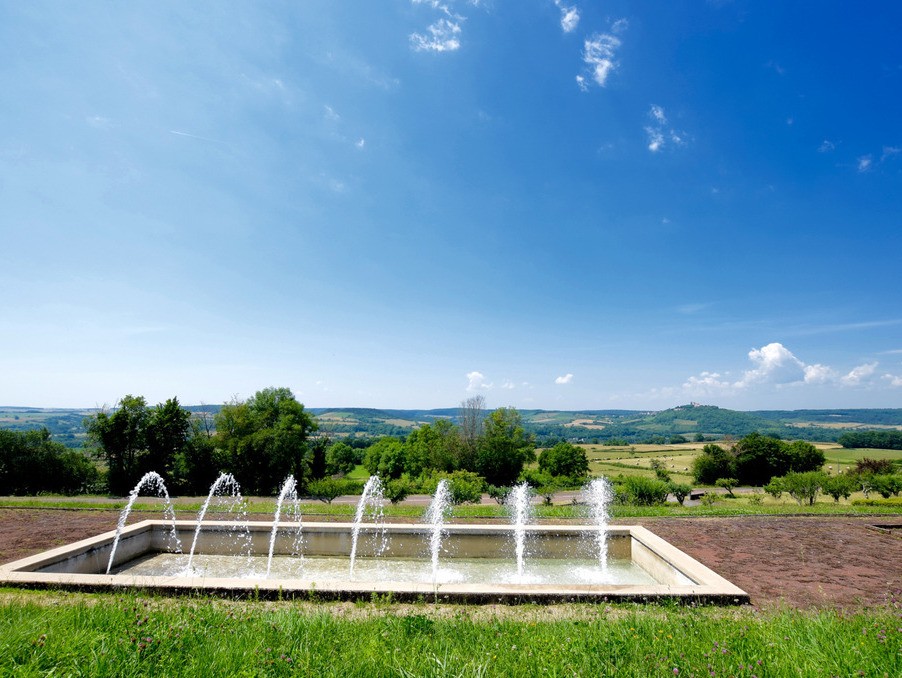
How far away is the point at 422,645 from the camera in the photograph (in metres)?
4.11

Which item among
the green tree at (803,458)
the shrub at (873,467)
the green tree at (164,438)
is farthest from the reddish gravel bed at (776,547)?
the green tree at (803,458)

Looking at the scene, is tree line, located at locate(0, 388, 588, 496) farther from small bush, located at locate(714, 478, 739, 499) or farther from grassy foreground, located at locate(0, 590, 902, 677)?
grassy foreground, located at locate(0, 590, 902, 677)

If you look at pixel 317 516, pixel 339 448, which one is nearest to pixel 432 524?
pixel 317 516

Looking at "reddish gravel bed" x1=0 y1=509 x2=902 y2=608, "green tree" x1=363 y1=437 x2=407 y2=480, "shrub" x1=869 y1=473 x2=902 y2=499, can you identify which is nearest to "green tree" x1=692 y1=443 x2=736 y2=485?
"shrub" x1=869 y1=473 x2=902 y2=499

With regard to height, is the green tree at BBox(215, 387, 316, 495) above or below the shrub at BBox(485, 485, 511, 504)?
above

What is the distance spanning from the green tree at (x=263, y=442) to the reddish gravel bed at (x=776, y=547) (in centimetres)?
2662

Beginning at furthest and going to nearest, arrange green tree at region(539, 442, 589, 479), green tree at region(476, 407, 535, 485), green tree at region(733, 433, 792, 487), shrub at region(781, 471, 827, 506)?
green tree at region(733, 433, 792, 487)
green tree at region(539, 442, 589, 479)
green tree at region(476, 407, 535, 485)
shrub at region(781, 471, 827, 506)

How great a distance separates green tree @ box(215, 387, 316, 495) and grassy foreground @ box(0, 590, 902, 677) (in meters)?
38.9

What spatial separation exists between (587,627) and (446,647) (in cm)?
189

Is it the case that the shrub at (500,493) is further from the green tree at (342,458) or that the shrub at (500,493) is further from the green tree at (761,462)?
the green tree at (342,458)

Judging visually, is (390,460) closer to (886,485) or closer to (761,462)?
(886,485)

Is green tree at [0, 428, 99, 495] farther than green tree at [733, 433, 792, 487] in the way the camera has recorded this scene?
No

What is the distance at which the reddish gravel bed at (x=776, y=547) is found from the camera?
7496 mm

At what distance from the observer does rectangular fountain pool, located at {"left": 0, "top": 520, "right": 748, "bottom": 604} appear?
6.87 meters
